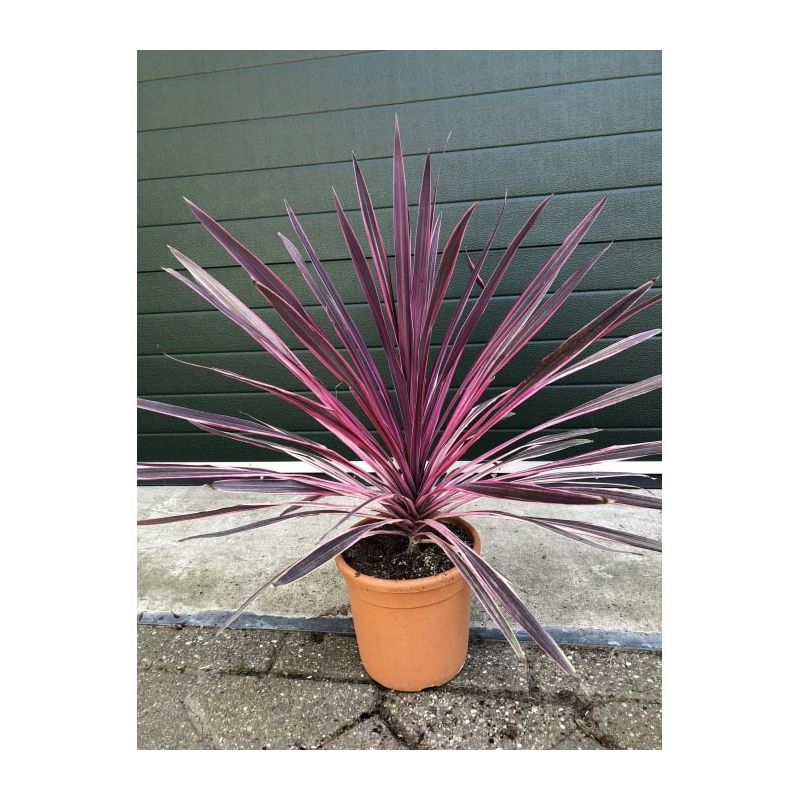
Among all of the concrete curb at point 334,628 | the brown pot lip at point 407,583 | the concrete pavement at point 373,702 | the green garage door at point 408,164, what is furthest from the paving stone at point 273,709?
the green garage door at point 408,164

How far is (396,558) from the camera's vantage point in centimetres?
116

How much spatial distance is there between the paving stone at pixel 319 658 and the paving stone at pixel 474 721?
0.14 metres

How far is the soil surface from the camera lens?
3.67 ft

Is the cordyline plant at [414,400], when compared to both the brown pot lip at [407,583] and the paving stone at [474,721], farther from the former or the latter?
the paving stone at [474,721]

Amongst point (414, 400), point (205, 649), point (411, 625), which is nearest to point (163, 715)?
point (205, 649)

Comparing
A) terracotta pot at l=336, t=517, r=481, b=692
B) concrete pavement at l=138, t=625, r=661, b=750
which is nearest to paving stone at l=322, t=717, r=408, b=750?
concrete pavement at l=138, t=625, r=661, b=750

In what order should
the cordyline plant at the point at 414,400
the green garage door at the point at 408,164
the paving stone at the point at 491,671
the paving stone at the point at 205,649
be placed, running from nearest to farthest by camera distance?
the cordyline plant at the point at 414,400, the paving stone at the point at 491,671, the paving stone at the point at 205,649, the green garage door at the point at 408,164

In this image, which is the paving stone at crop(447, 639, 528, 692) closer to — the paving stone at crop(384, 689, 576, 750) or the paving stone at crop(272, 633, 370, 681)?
the paving stone at crop(384, 689, 576, 750)

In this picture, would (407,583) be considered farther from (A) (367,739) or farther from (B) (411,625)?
(A) (367,739)

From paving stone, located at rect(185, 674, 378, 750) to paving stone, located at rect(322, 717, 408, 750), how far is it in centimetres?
2

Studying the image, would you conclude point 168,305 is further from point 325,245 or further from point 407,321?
point 407,321

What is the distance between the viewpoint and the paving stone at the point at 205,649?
1.26m

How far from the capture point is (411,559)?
1.16m

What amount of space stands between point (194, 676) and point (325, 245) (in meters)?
1.63
